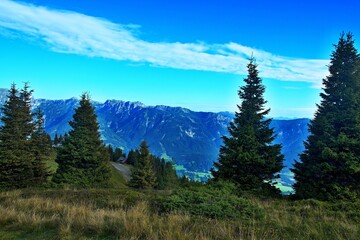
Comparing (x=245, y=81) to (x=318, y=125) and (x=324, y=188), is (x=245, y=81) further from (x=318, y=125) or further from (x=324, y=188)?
(x=324, y=188)

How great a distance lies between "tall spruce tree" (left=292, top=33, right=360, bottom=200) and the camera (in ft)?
64.7

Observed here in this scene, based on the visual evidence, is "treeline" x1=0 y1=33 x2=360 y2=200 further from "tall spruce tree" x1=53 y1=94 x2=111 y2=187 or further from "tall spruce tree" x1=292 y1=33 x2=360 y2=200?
"tall spruce tree" x1=53 y1=94 x2=111 y2=187

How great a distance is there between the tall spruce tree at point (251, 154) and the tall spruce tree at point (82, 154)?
20.1 metres

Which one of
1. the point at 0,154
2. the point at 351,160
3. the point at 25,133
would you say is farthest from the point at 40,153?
the point at 351,160

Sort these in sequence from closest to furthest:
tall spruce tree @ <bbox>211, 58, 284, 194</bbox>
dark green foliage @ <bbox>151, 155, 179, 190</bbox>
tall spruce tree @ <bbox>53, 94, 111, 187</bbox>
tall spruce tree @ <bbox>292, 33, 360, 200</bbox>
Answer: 1. tall spruce tree @ <bbox>292, 33, 360, 200</bbox>
2. tall spruce tree @ <bbox>211, 58, 284, 194</bbox>
3. tall spruce tree @ <bbox>53, 94, 111, 187</bbox>
4. dark green foliage @ <bbox>151, 155, 179, 190</bbox>

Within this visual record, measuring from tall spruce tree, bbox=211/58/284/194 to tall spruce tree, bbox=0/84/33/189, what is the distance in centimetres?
2916

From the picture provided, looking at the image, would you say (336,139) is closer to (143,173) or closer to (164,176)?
(143,173)

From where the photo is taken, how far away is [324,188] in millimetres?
20344

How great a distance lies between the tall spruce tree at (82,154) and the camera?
127ft

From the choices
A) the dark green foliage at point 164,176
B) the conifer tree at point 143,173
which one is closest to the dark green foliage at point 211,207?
the conifer tree at point 143,173

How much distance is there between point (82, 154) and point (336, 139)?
3064 cm

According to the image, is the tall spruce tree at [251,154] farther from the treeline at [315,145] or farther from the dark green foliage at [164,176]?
the dark green foliage at [164,176]

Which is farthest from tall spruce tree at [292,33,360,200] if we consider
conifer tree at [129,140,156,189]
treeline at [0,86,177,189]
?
conifer tree at [129,140,156,189]

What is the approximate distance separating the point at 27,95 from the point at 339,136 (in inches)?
1778
